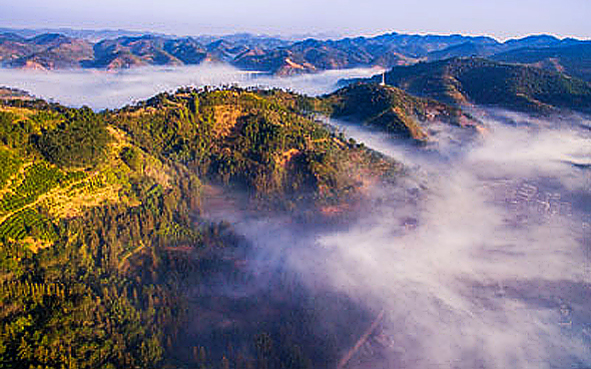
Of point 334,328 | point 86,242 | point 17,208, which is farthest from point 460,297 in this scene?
point 17,208

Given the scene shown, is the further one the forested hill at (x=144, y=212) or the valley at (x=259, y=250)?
the valley at (x=259, y=250)

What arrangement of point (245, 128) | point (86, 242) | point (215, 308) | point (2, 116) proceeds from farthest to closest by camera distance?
point (245, 128), point (2, 116), point (86, 242), point (215, 308)

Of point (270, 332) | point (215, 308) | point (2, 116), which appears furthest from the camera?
point (2, 116)

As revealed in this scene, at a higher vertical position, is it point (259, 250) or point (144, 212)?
point (144, 212)

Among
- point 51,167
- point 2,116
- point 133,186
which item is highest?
point 2,116

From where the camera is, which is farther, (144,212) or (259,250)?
(144,212)

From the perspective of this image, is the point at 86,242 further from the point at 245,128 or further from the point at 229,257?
the point at 245,128

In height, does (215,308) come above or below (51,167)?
below

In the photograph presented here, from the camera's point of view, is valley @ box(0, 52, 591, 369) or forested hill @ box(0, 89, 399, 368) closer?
forested hill @ box(0, 89, 399, 368)
